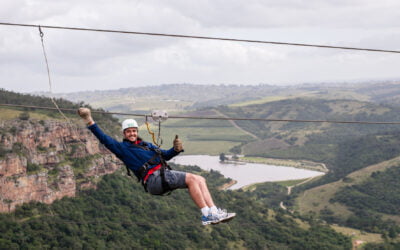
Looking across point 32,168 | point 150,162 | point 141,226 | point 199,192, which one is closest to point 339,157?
point 141,226

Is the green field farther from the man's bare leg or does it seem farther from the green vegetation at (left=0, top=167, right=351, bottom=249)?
the man's bare leg

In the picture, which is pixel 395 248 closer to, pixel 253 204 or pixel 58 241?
pixel 253 204

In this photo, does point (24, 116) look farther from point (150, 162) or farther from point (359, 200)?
point (359, 200)

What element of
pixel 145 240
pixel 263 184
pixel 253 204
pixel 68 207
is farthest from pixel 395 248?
pixel 263 184

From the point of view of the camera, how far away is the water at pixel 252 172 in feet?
398

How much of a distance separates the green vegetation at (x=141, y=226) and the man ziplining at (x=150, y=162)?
3614 centimetres

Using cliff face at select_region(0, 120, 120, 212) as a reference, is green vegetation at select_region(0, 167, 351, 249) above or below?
below

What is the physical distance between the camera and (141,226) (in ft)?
171

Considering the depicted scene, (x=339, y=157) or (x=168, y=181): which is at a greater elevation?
(x=168, y=181)

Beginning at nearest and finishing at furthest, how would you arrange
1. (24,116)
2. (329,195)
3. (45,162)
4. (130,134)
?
(130,134) → (45,162) → (24,116) → (329,195)

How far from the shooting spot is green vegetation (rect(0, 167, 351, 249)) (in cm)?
4331

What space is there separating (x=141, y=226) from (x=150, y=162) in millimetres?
47064

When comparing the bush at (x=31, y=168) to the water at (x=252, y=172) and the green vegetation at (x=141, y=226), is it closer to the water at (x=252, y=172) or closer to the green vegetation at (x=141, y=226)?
the green vegetation at (x=141, y=226)

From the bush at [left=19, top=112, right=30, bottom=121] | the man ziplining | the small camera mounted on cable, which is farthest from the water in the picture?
the man ziplining
